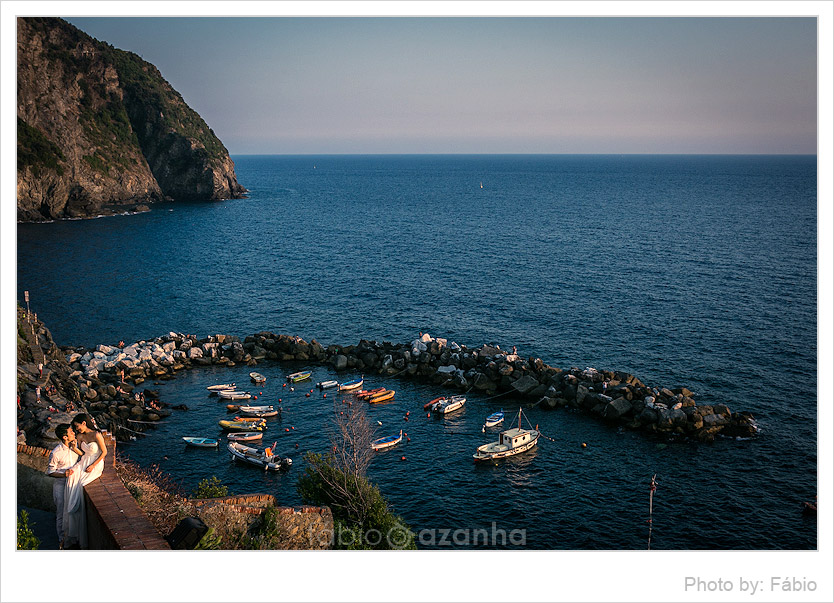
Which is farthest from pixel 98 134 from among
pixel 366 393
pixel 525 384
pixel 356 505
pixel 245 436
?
pixel 356 505

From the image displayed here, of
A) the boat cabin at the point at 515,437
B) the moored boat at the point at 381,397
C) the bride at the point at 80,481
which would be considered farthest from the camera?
the moored boat at the point at 381,397

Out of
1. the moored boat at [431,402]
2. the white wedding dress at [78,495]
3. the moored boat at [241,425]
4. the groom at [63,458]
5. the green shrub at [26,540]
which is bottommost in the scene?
the moored boat at [241,425]

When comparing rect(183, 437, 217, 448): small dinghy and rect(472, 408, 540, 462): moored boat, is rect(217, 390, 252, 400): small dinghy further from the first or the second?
rect(472, 408, 540, 462): moored boat

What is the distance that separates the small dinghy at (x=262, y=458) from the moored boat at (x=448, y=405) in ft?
42.7

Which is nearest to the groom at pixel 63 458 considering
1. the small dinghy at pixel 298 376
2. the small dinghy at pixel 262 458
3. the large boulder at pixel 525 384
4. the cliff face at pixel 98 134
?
the small dinghy at pixel 262 458

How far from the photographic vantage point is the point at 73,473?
1537cm

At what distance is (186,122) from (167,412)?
6221 inches

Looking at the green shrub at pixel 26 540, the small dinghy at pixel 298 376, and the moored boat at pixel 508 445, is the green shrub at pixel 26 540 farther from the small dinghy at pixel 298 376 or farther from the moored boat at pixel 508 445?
the small dinghy at pixel 298 376

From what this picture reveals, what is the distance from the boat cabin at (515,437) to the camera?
145 ft

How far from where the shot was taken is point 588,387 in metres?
52.1

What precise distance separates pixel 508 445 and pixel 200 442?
70.6 ft
